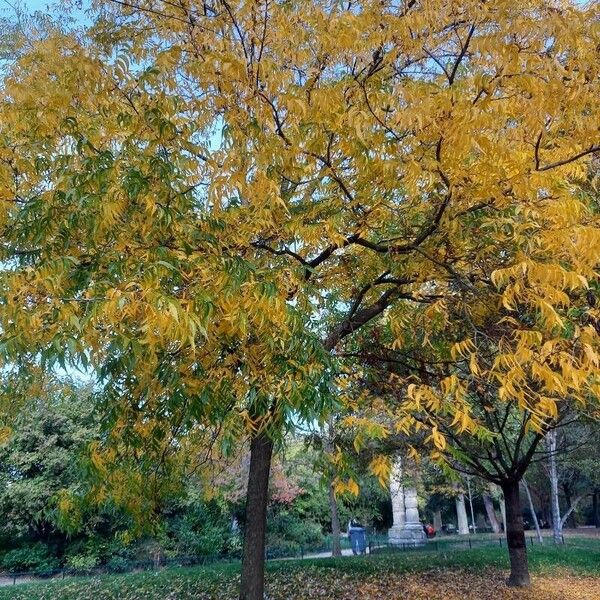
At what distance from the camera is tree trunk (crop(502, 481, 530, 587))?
8484 mm

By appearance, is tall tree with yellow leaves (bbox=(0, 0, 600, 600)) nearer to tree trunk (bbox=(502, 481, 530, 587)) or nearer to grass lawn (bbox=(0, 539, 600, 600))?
grass lawn (bbox=(0, 539, 600, 600))

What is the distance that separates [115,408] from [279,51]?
8.56 ft

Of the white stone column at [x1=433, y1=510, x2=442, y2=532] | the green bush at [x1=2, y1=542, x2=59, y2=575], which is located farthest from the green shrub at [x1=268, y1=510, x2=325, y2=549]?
the white stone column at [x1=433, y1=510, x2=442, y2=532]

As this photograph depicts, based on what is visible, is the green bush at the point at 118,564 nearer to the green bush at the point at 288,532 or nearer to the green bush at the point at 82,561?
the green bush at the point at 82,561

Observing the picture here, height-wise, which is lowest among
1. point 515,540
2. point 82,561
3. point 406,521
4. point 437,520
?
point 82,561

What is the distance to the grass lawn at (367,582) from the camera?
8.01 metres

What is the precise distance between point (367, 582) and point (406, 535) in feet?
29.0

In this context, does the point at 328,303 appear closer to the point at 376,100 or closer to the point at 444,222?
the point at 444,222

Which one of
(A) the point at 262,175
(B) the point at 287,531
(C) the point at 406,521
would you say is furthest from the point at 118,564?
(A) the point at 262,175

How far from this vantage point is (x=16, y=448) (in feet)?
51.7

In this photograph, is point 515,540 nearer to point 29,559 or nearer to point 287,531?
point 287,531

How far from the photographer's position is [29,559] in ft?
51.1

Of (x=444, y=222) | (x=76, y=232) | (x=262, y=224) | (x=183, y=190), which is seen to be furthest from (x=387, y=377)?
(x=76, y=232)

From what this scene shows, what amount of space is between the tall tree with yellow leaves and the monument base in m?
14.9
